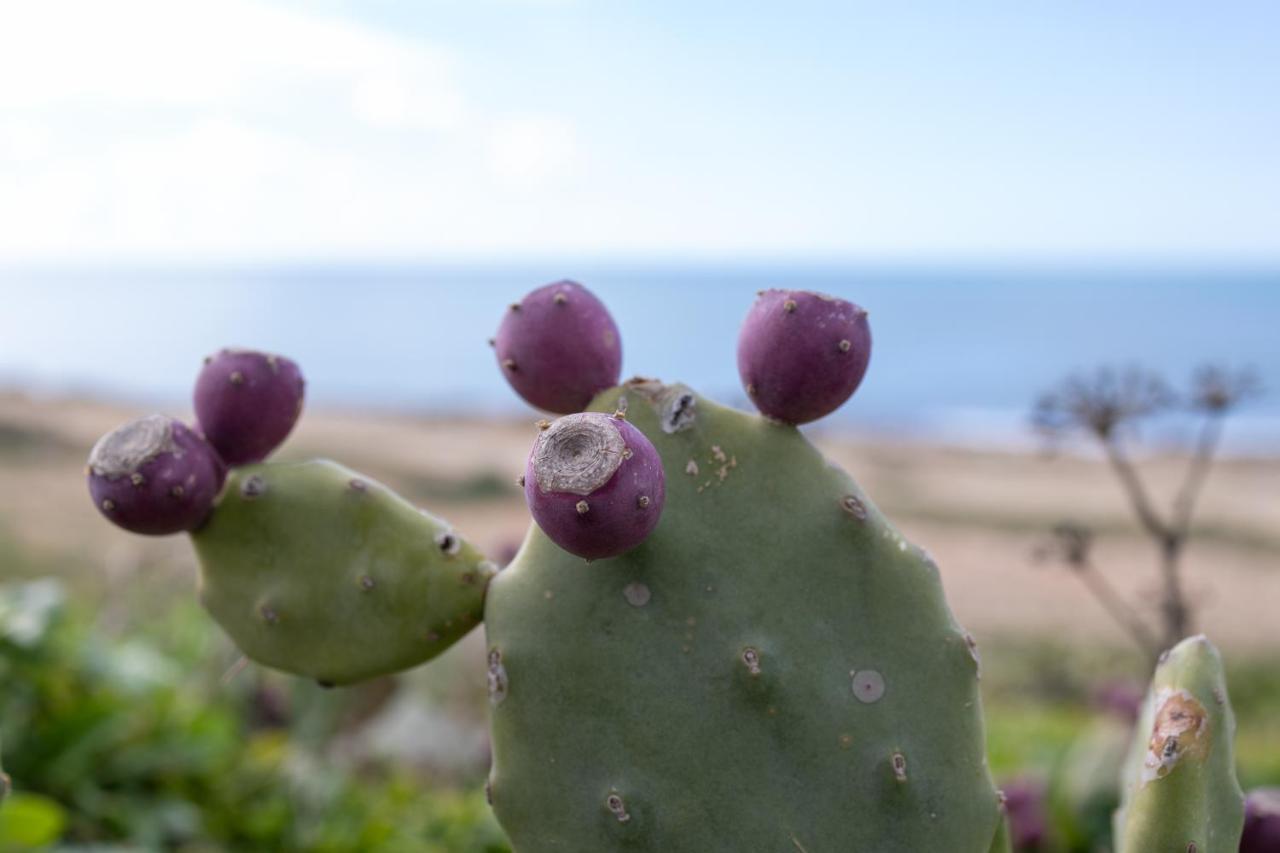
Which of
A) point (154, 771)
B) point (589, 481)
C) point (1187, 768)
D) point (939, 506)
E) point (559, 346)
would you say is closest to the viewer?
point (589, 481)

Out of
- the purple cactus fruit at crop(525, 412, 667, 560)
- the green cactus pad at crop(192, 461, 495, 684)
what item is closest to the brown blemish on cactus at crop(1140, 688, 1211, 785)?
the purple cactus fruit at crop(525, 412, 667, 560)

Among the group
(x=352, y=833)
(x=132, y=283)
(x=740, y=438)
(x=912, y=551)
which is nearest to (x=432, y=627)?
(x=740, y=438)

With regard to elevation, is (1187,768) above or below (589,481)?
below

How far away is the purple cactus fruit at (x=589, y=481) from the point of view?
97 centimetres

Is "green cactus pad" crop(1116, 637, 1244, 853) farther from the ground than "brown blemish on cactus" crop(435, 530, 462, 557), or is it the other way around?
"brown blemish on cactus" crop(435, 530, 462, 557)

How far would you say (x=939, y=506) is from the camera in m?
15.7

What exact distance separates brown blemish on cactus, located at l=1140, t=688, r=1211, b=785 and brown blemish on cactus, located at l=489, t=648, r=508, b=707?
637 millimetres

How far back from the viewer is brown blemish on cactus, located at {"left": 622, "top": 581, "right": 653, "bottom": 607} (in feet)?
3.93

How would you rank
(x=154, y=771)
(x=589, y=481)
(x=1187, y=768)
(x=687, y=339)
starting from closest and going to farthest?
(x=589, y=481) → (x=1187, y=768) → (x=154, y=771) → (x=687, y=339)

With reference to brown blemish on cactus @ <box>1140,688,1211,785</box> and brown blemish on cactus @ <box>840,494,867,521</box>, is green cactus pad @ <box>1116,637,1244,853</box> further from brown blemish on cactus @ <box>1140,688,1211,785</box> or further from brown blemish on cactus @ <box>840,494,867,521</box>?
brown blemish on cactus @ <box>840,494,867,521</box>

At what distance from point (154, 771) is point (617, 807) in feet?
9.34

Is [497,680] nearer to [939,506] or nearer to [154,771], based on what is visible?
[154,771]

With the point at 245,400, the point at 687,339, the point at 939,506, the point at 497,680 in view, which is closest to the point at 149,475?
the point at 245,400

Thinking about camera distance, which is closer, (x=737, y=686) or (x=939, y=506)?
(x=737, y=686)
